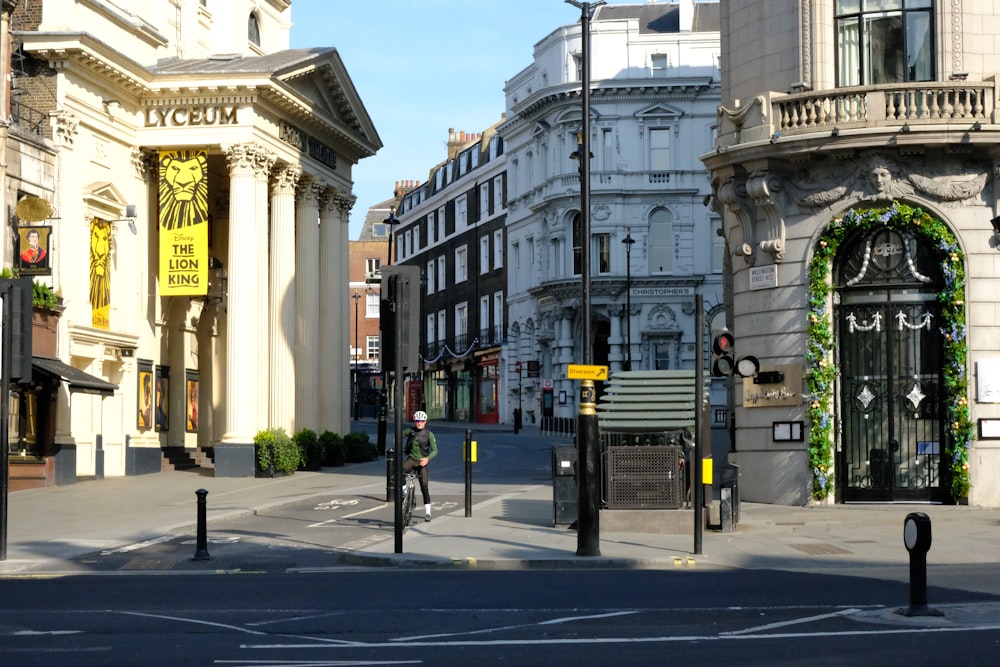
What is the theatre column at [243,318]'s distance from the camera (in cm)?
3716

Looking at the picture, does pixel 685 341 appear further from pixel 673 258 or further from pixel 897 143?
pixel 897 143

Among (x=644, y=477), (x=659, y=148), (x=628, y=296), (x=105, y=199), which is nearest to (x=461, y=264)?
(x=659, y=148)

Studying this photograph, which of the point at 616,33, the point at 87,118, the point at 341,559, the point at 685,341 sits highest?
the point at 616,33

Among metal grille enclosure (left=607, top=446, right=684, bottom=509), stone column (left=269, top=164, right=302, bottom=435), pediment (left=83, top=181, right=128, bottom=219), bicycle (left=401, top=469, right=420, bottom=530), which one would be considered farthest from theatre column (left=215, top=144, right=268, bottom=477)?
metal grille enclosure (left=607, top=446, right=684, bottom=509)

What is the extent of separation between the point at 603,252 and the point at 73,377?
1519 inches

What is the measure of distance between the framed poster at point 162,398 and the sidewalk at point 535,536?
9.09m

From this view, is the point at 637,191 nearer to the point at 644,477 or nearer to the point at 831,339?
the point at 831,339

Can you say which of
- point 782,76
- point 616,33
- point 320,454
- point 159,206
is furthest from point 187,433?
point 616,33

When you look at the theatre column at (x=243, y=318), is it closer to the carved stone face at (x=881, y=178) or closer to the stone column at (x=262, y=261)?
the stone column at (x=262, y=261)

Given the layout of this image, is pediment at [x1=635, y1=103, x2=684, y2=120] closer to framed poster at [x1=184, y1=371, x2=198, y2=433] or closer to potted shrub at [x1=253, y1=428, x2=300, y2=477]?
framed poster at [x1=184, y1=371, x2=198, y2=433]

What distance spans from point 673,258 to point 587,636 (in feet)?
183

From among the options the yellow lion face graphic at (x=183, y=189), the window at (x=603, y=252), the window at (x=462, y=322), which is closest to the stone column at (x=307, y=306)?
the yellow lion face graphic at (x=183, y=189)

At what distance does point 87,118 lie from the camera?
3519 cm

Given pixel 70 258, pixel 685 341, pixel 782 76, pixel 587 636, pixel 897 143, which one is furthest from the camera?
pixel 685 341
